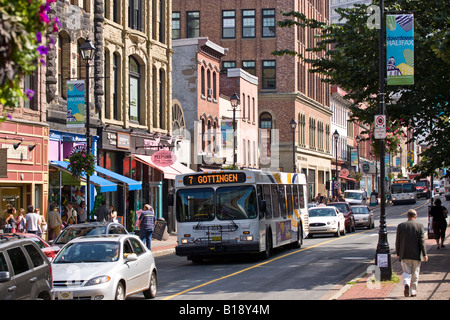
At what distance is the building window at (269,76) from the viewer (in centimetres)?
7312

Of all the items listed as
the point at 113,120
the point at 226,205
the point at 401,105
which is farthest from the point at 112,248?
the point at 113,120

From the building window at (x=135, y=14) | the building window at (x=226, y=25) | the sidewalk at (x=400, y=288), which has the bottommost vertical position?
the sidewalk at (x=400, y=288)

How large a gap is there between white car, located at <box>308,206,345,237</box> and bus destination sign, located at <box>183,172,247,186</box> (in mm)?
14361

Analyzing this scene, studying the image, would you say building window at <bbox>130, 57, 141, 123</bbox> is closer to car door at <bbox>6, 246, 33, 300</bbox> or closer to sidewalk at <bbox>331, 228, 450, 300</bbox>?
sidewalk at <bbox>331, 228, 450, 300</bbox>

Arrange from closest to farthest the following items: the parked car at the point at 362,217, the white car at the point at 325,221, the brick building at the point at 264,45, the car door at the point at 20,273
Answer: the car door at the point at 20,273 → the white car at the point at 325,221 → the parked car at the point at 362,217 → the brick building at the point at 264,45

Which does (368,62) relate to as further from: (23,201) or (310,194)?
(310,194)

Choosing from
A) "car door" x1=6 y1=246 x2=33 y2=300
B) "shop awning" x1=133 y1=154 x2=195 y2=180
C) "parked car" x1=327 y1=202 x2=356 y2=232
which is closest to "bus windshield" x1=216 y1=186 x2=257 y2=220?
"car door" x1=6 y1=246 x2=33 y2=300

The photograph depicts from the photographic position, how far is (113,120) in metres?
37.5

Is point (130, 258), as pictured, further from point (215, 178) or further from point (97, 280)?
point (215, 178)

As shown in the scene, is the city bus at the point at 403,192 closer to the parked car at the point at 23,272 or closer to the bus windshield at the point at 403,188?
the bus windshield at the point at 403,188

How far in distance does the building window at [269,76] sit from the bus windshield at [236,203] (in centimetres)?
4957

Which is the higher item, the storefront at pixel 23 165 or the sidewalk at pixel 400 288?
the storefront at pixel 23 165

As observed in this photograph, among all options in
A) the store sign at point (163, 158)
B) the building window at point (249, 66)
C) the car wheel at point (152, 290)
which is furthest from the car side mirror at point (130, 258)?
the building window at point (249, 66)

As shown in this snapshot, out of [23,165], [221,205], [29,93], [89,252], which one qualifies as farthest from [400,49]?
[23,165]
